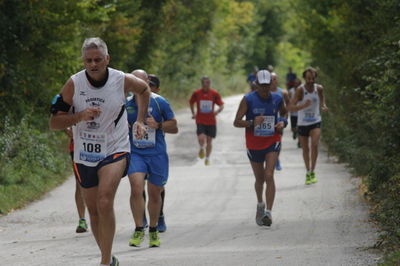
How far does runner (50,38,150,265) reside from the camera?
24.4 ft

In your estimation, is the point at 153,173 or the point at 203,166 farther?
the point at 203,166

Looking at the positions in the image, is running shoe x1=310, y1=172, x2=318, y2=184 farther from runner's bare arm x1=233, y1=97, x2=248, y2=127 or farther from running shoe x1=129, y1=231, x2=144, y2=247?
running shoe x1=129, y1=231, x2=144, y2=247

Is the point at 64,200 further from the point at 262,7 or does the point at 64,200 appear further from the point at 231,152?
the point at 262,7

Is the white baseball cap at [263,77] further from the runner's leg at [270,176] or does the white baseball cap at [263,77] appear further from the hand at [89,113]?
the hand at [89,113]

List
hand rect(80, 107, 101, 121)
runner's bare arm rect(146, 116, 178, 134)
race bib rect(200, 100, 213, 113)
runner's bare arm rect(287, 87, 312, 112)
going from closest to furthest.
Result: hand rect(80, 107, 101, 121)
runner's bare arm rect(146, 116, 178, 134)
runner's bare arm rect(287, 87, 312, 112)
race bib rect(200, 100, 213, 113)

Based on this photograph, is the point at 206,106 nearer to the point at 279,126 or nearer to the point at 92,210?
the point at 279,126

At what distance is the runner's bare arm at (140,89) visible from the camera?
25.4ft

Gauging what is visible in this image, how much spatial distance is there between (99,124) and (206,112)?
13867 mm

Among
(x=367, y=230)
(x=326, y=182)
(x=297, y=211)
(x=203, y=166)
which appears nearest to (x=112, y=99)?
(x=367, y=230)

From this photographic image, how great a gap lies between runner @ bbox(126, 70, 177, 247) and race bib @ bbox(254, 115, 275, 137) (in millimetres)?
1783

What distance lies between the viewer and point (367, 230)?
429 inches

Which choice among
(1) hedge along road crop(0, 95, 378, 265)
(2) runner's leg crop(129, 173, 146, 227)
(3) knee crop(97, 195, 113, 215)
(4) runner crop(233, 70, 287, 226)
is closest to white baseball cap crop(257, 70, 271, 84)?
(4) runner crop(233, 70, 287, 226)

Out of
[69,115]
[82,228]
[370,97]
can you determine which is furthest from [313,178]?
[69,115]

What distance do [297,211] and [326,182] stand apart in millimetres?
3580
